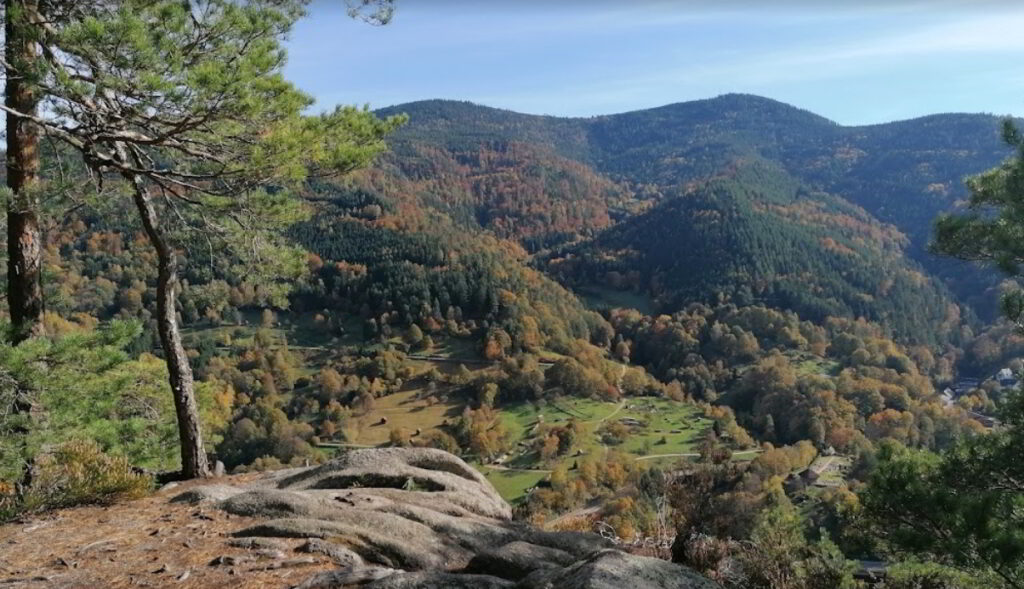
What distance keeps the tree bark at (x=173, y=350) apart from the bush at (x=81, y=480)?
830 millimetres

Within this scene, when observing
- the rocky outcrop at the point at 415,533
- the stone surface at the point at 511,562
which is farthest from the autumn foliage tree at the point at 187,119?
the stone surface at the point at 511,562

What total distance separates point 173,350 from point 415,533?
19.0ft

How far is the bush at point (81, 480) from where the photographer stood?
9.28 metres

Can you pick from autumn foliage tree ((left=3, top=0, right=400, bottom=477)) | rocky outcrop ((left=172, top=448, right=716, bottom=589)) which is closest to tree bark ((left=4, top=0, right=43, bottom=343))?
autumn foliage tree ((left=3, top=0, right=400, bottom=477))

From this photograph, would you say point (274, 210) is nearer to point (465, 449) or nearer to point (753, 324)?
point (465, 449)

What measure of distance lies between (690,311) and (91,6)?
166 metres

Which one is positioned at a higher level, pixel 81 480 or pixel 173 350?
pixel 173 350

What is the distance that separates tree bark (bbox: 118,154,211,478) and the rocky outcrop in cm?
142

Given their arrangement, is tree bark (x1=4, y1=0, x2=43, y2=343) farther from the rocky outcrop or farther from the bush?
the rocky outcrop

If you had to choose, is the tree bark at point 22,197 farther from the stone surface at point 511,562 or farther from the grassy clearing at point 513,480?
the grassy clearing at point 513,480

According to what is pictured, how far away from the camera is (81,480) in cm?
984

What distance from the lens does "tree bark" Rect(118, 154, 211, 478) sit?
10391 mm

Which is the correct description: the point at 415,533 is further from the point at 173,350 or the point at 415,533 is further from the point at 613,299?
the point at 613,299

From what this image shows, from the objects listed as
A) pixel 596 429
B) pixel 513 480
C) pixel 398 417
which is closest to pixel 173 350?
pixel 513 480
